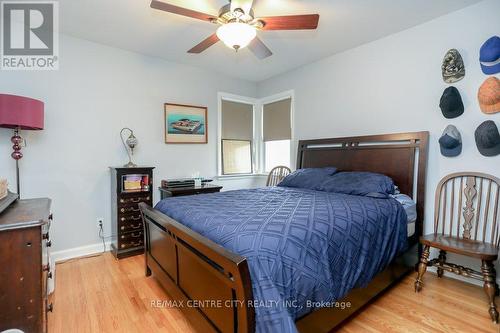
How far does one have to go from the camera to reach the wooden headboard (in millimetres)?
2627

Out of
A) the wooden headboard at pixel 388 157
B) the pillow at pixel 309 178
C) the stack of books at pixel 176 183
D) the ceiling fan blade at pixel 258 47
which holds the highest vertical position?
the ceiling fan blade at pixel 258 47

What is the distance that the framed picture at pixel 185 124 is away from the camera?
3.71 meters

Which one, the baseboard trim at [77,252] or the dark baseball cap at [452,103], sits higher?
the dark baseball cap at [452,103]

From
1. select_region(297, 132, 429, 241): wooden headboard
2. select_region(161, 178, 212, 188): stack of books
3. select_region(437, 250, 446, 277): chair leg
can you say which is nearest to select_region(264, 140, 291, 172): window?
select_region(297, 132, 429, 241): wooden headboard

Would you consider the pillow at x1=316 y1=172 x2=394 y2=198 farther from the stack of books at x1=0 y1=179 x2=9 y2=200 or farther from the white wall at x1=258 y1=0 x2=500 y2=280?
the stack of books at x1=0 y1=179 x2=9 y2=200

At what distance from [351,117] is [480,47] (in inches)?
52.8

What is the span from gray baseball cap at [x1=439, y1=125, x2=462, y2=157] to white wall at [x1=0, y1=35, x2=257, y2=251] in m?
3.27

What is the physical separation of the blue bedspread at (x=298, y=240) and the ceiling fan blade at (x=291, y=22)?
144 centimetres

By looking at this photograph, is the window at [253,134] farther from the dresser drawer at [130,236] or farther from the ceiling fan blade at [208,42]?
the ceiling fan blade at [208,42]

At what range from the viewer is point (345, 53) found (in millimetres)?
3324

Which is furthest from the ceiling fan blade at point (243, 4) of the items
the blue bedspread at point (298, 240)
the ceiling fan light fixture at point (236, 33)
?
the blue bedspread at point (298, 240)

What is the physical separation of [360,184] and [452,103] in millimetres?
1108

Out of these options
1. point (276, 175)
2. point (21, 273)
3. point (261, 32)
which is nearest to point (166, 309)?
point (21, 273)

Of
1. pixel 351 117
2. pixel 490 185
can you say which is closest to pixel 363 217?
pixel 490 185
